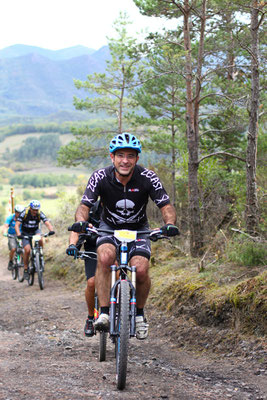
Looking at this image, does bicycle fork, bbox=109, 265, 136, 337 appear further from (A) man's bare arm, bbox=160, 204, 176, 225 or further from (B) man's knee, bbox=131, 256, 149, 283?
(A) man's bare arm, bbox=160, 204, 176, 225

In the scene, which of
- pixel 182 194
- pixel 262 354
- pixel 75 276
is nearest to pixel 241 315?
pixel 262 354

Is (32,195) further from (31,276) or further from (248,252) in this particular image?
(248,252)

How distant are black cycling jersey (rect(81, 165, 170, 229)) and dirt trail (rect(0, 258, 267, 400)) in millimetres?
1701

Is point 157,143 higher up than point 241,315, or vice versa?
point 157,143

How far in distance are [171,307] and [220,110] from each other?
7727 mm

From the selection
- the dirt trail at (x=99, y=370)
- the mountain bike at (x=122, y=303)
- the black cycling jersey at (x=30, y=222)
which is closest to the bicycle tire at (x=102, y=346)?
the dirt trail at (x=99, y=370)

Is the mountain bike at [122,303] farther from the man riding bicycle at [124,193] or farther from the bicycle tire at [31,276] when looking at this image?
the bicycle tire at [31,276]

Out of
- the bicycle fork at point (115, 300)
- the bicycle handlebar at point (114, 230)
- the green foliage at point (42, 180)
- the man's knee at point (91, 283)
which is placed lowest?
the green foliage at point (42, 180)

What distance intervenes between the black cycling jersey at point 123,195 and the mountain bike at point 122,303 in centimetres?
20

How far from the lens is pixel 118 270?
5305mm

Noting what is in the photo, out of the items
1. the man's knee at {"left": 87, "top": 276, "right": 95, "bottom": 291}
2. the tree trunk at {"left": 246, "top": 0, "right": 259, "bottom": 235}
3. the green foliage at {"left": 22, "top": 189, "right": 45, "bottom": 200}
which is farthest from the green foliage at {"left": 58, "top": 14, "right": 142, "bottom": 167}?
the green foliage at {"left": 22, "top": 189, "right": 45, "bottom": 200}

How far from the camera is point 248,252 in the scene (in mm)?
8133

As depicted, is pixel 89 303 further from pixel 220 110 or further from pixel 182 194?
pixel 182 194

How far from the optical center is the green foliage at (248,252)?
792cm
